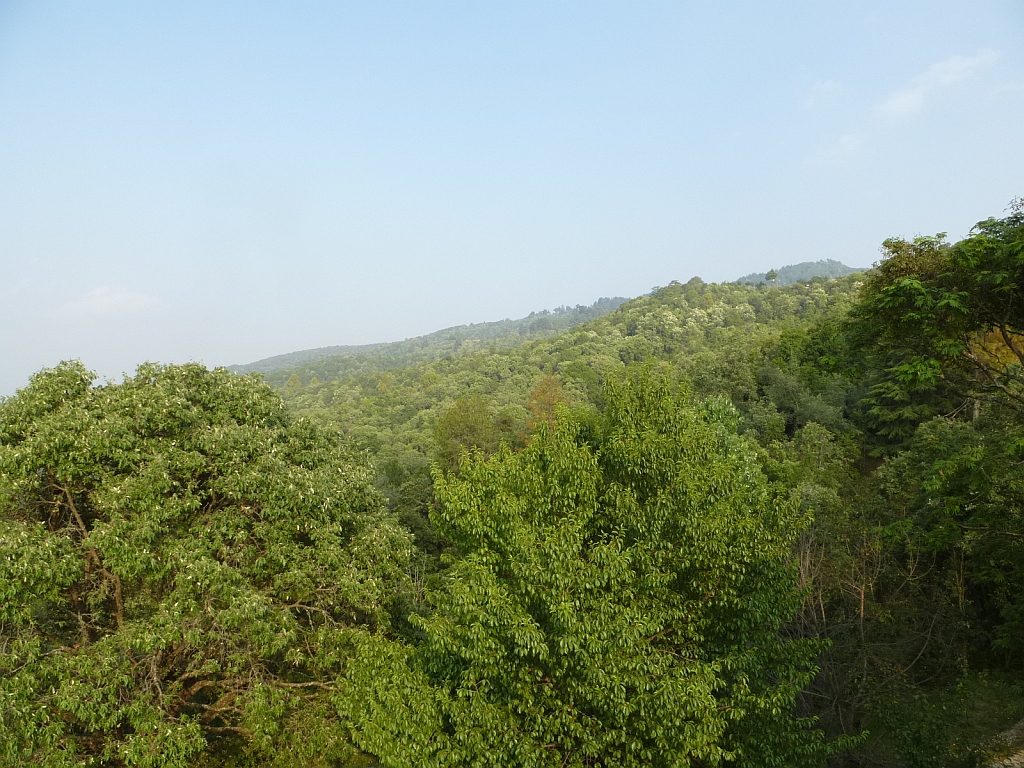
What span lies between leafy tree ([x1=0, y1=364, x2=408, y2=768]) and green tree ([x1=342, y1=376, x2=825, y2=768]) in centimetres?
209

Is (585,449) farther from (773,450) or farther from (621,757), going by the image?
(773,450)

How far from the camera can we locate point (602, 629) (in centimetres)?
743

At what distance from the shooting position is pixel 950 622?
15.8m

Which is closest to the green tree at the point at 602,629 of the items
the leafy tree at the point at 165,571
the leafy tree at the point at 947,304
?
the leafy tree at the point at 165,571

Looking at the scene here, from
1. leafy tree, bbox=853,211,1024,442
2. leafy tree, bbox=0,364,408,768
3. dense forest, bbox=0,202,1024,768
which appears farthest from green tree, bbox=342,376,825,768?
leafy tree, bbox=853,211,1024,442

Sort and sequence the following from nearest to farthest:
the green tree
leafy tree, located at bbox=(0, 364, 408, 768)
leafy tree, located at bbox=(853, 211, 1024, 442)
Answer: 1. the green tree
2. leafy tree, located at bbox=(0, 364, 408, 768)
3. leafy tree, located at bbox=(853, 211, 1024, 442)

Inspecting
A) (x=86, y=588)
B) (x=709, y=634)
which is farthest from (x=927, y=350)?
(x=86, y=588)

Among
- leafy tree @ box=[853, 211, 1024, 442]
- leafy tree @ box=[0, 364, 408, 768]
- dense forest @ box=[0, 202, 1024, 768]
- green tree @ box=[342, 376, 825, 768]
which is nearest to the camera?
green tree @ box=[342, 376, 825, 768]

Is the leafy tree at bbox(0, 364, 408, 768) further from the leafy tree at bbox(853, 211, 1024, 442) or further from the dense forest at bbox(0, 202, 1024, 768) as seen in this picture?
the leafy tree at bbox(853, 211, 1024, 442)

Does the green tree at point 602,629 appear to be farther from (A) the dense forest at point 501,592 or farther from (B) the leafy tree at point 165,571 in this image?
(B) the leafy tree at point 165,571

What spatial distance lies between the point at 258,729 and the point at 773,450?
30.5 metres

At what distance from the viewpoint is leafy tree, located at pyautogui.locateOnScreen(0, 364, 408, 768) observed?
31.5 feet

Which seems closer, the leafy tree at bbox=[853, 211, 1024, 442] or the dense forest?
the dense forest

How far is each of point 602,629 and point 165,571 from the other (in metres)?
8.04
